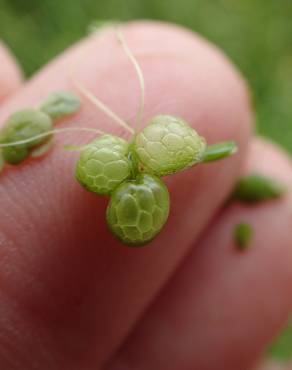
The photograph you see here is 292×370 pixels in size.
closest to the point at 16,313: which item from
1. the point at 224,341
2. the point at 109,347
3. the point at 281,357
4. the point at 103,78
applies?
the point at 109,347

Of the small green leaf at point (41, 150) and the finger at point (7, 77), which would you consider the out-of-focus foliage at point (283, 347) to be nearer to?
the finger at point (7, 77)

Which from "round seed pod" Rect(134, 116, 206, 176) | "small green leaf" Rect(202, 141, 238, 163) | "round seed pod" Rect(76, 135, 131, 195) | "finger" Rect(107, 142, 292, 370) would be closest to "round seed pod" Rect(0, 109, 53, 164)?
"round seed pod" Rect(76, 135, 131, 195)

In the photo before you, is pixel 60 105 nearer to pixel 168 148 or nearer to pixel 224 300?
Result: pixel 168 148

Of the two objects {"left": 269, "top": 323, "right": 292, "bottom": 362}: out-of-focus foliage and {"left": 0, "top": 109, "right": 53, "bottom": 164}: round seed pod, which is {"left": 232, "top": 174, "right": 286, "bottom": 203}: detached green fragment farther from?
{"left": 269, "top": 323, "right": 292, "bottom": 362}: out-of-focus foliage

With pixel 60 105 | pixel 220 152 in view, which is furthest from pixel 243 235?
pixel 60 105

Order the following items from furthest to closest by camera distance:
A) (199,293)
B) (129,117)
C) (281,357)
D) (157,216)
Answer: (281,357)
(199,293)
(129,117)
(157,216)

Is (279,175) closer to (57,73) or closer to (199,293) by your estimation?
(199,293)

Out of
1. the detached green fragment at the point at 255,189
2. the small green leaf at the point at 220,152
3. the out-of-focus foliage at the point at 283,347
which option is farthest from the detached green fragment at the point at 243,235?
the out-of-focus foliage at the point at 283,347
